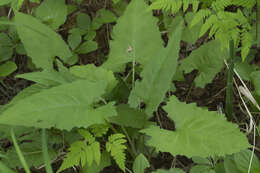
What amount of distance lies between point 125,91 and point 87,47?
1.36 ft

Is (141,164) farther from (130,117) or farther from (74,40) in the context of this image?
(74,40)

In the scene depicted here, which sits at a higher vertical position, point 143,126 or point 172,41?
point 172,41

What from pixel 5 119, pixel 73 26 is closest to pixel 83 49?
pixel 73 26

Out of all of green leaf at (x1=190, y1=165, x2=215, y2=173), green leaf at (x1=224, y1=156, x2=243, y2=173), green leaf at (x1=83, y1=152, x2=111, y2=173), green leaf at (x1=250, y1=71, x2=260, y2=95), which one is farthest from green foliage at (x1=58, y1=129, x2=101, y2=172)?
green leaf at (x1=250, y1=71, x2=260, y2=95)

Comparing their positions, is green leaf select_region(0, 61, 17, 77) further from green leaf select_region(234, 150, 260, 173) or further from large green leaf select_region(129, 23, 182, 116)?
green leaf select_region(234, 150, 260, 173)

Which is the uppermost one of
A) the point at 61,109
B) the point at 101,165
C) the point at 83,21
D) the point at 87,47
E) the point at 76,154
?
the point at 83,21

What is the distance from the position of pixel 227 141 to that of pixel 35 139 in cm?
96

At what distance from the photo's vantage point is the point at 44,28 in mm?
1644

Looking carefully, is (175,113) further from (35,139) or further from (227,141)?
(35,139)

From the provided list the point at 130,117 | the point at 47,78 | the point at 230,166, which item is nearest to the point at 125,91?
the point at 130,117

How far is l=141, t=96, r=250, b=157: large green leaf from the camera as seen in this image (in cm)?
106

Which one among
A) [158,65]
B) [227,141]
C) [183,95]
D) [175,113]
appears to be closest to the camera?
[227,141]

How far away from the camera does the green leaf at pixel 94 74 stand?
141 cm

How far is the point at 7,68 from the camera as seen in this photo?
5.80ft
